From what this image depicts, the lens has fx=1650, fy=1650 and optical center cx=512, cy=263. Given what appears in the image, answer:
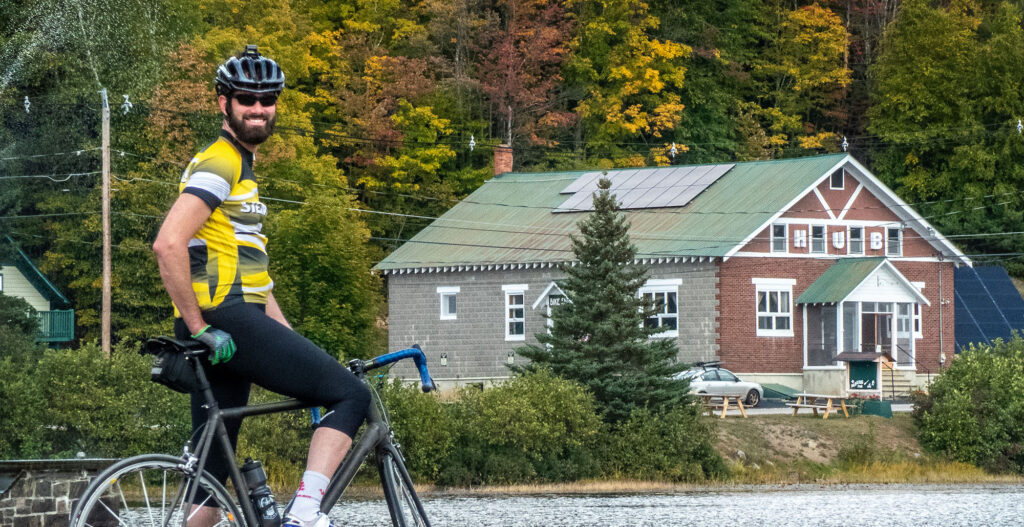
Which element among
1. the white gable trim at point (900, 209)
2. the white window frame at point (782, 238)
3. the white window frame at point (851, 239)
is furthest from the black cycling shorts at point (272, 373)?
the white window frame at point (851, 239)

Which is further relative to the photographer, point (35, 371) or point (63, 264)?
point (63, 264)

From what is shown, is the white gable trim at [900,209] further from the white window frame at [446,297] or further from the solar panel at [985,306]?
the white window frame at [446,297]

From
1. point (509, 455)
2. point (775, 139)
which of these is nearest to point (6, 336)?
point (509, 455)

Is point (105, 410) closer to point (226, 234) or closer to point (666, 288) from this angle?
point (226, 234)

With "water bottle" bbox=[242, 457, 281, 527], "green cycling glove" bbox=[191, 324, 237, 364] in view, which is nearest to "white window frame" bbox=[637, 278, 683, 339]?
"water bottle" bbox=[242, 457, 281, 527]

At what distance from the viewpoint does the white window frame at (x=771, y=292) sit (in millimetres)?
49344

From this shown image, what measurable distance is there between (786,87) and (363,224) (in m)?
26.4

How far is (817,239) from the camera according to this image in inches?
2037

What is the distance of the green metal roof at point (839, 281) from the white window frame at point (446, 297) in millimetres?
11405

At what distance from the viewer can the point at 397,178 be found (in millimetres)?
71188

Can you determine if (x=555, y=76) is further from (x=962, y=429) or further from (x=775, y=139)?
(x=962, y=429)

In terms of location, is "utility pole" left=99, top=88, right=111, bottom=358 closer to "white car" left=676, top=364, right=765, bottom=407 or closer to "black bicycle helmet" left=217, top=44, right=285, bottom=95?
"white car" left=676, top=364, right=765, bottom=407

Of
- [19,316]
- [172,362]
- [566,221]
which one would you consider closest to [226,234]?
[172,362]

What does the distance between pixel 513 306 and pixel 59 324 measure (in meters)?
14.5
